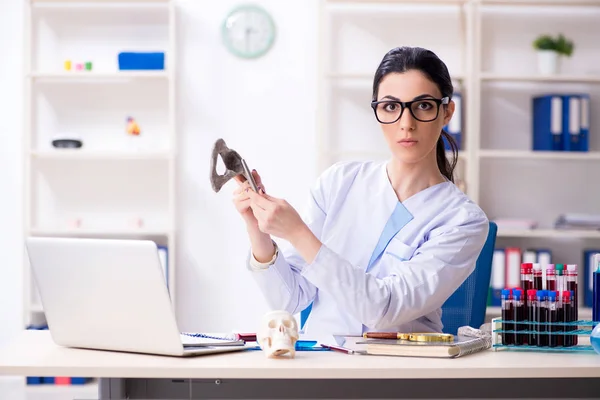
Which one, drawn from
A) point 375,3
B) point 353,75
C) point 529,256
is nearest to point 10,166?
point 353,75

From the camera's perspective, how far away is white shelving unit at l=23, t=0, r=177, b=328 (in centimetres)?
433

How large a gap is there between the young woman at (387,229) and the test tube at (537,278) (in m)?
0.18

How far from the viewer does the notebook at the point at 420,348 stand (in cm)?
153

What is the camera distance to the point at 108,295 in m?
1.48

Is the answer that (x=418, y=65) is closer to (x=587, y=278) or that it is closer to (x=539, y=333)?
(x=539, y=333)

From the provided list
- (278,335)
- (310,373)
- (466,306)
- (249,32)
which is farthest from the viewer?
(249,32)

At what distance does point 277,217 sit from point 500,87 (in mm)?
2995

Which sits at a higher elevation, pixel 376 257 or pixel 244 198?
pixel 244 198

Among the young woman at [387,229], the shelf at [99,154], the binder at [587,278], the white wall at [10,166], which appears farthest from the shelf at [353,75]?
the young woman at [387,229]

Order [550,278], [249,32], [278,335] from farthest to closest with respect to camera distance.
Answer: [249,32] < [550,278] < [278,335]

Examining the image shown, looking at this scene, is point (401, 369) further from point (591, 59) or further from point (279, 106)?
point (591, 59)

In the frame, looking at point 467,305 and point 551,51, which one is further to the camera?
point 551,51

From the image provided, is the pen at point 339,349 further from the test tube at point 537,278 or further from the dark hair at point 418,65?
the dark hair at point 418,65

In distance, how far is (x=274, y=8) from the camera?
4344 mm
